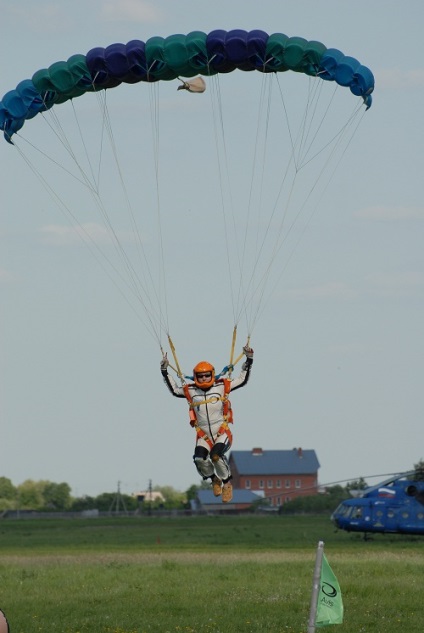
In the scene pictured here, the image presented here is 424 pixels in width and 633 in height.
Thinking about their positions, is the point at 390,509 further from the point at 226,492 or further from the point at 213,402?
the point at 213,402

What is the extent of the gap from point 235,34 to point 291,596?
11924 mm

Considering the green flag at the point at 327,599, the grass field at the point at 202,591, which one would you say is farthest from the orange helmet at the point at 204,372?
the green flag at the point at 327,599

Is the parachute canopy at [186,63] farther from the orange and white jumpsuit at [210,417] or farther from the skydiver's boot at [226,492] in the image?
the skydiver's boot at [226,492]

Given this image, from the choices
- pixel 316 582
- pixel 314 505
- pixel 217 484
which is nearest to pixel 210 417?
pixel 217 484

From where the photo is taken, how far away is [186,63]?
2339 centimetres

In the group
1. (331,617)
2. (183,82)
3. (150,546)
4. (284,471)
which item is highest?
(284,471)

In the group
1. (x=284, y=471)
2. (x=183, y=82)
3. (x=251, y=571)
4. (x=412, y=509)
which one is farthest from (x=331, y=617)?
(x=284, y=471)

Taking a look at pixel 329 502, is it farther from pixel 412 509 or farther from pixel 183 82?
pixel 183 82

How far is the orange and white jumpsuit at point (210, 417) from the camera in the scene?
2122 centimetres

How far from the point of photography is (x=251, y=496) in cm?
15812

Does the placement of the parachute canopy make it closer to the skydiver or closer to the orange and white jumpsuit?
the skydiver

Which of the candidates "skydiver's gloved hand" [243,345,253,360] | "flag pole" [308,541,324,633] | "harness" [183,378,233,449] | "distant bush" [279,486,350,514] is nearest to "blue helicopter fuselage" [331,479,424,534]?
"harness" [183,378,233,449]

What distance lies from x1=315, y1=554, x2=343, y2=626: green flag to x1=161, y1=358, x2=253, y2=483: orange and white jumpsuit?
5008mm

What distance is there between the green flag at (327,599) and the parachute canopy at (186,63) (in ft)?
36.5
